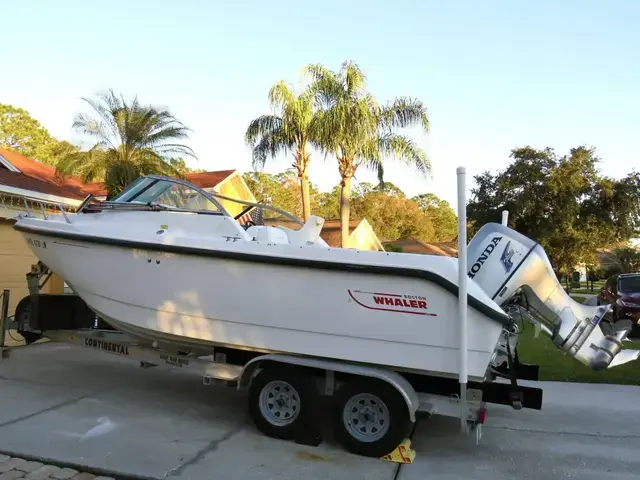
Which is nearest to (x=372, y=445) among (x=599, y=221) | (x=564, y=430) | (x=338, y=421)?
(x=338, y=421)

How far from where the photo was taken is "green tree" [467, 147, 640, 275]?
25766mm

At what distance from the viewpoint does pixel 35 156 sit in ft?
128

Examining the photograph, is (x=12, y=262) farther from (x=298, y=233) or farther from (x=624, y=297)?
(x=624, y=297)

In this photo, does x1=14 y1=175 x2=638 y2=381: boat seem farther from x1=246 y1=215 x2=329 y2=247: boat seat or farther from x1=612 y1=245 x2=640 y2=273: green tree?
x1=612 y1=245 x2=640 y2=273: green tree

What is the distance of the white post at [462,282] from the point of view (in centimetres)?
411

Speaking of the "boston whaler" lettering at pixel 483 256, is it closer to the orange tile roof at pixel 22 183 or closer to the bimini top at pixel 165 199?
the bimini top at pixel 165 199

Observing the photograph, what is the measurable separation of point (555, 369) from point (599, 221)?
20111 mm

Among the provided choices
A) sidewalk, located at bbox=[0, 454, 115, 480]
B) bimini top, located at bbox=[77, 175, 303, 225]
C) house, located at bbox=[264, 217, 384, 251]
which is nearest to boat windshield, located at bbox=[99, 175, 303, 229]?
bimini top, located at bbox=[77, 175, 303, 225]

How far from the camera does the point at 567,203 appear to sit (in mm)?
25781

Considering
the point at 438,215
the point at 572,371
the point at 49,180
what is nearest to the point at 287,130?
the point at 49,180

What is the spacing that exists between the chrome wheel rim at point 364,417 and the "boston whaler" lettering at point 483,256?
4.86 ft

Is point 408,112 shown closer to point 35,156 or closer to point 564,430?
point 564,430

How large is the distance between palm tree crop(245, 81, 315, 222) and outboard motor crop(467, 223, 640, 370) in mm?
14527

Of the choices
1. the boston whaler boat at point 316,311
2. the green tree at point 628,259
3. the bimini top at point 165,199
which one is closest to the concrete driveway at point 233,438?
the boston whaler boat at point 316,311
